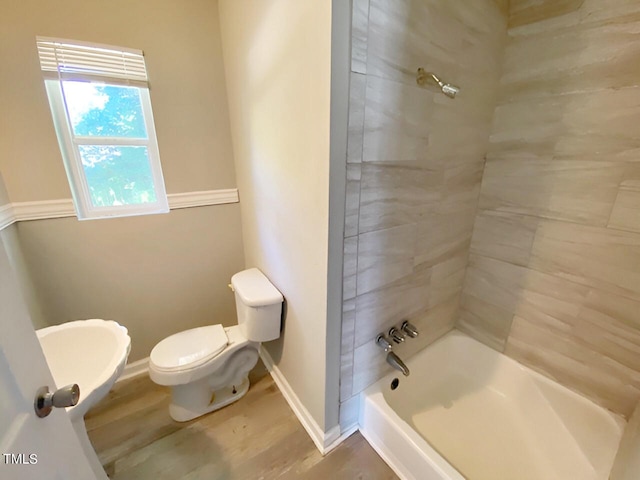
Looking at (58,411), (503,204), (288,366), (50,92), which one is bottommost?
(288,366)

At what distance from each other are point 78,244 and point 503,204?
7.45 feet

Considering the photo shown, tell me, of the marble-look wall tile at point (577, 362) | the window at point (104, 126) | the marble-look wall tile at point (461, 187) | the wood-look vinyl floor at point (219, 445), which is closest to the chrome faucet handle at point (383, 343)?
the wood-look vinyl floor at point (219, 445)

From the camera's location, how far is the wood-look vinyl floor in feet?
4.27

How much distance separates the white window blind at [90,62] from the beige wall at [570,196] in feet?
6.06

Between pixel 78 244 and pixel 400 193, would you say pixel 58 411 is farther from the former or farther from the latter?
pixel 400 193

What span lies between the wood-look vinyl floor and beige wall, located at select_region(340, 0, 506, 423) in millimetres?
291

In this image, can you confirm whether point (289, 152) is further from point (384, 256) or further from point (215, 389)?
point (215, 389)

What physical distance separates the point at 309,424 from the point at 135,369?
1227 millimetres

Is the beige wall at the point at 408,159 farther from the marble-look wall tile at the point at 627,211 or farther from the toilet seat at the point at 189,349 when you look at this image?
the toilet seat at the point at 189,349

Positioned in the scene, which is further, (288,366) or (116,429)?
(288,366)

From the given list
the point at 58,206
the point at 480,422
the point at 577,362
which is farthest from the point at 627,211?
the point at 58,206

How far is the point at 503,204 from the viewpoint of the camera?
1.46 metres

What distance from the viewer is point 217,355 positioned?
1.47 metres

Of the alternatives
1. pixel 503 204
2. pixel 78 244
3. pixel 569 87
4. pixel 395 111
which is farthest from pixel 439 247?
pixel 78 244
